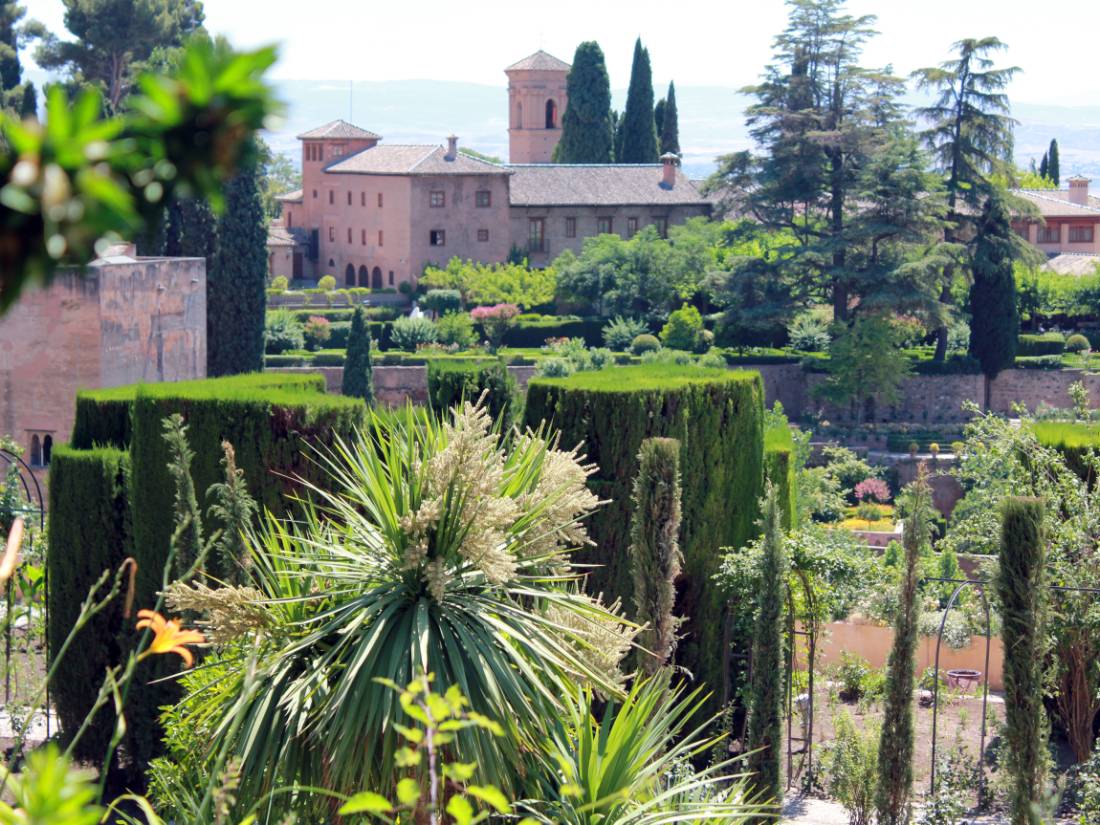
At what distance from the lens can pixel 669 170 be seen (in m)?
61.1

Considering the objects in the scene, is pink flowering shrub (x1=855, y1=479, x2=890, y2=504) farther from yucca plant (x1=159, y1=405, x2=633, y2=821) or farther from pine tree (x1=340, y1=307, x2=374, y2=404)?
yucca plant (x1=159, y1=405, x2=633, y2=821)

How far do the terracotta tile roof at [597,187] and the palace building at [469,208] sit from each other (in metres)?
0.04

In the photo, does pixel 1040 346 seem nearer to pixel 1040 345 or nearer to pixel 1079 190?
pixel 1040 345

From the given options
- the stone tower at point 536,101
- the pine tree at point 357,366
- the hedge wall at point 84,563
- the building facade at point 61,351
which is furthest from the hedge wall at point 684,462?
the stone tower at point 536,101

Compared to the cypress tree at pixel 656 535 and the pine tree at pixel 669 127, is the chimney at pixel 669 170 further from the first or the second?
the cypress tree at pixel 656 535

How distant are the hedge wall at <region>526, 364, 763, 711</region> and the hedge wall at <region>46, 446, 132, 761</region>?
10.9ft

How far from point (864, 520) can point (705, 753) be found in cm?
2242

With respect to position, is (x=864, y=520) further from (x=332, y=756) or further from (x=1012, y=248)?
(x=332, y=756)

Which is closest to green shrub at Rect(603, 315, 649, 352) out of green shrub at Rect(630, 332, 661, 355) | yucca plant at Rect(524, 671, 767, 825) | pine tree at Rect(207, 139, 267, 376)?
green shrub at Rect(630, 332, 661, 355)

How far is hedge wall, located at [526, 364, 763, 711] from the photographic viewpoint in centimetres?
1142

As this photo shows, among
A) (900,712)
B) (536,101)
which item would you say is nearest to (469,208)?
(536,101)

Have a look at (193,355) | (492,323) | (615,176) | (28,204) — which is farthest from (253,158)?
(615,176)

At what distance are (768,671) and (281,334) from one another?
3689 centimetres

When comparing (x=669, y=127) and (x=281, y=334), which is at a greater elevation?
(x=669, y=127)
